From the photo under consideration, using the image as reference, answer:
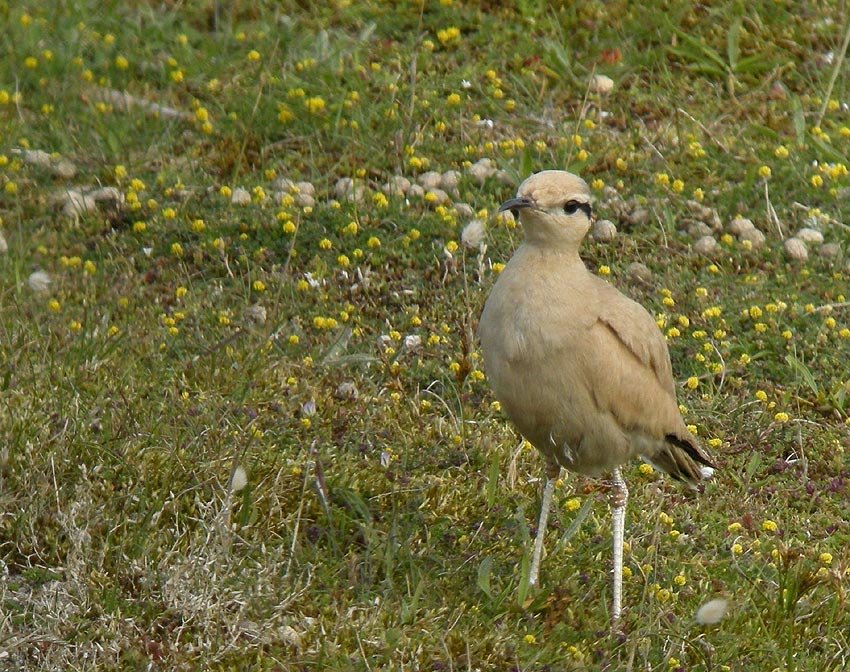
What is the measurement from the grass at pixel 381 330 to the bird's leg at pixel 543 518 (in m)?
0.11

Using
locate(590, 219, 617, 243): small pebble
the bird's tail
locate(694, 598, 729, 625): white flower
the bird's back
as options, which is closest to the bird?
the bird's back

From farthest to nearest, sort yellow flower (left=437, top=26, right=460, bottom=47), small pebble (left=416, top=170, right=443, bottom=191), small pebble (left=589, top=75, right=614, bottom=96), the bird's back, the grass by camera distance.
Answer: yellow flower (left=437, top=26, right=460, bottom=47) → small pebble (left=589, top=75, right=614, bottom=96) → small pebble (left=416, top=170, right=443, bottom=191) → the bird's back → the grass

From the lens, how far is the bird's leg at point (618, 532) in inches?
198

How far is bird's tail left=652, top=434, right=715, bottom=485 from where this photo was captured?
18.2ft

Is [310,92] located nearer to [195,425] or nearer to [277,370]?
[277,370]

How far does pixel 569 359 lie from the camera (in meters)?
5.00

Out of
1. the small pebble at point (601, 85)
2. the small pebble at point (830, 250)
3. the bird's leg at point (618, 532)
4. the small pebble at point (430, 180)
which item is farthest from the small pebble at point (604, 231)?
the bird's leg at point (618, 532)

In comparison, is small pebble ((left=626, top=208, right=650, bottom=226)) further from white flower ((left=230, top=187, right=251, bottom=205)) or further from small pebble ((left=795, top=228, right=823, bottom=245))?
white flower ((left=230, top=187, right=251, bottom=205))

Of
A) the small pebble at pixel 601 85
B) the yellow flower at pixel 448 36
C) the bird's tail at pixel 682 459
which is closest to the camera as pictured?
the bird's tail at pixel 682 459

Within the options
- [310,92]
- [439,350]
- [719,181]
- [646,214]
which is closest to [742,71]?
[719,181]

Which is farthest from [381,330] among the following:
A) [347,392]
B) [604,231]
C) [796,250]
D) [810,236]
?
[810,236]

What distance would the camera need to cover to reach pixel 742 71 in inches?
337

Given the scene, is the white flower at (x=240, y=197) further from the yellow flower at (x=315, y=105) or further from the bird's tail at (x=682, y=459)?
the bird's tail at (x=682, y=459)

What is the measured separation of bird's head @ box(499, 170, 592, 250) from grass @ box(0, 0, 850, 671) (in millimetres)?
914
